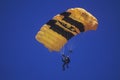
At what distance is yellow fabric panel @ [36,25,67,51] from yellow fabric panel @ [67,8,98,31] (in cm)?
125

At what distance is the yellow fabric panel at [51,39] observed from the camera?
1790 inches

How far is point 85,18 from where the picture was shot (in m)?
45.3

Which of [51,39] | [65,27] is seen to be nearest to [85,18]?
[65,27]

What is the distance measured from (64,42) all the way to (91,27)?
155cm

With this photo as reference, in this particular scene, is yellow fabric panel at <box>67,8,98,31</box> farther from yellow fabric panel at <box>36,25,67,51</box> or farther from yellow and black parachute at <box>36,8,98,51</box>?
yellow fabric panel at <box>36,25,67,51</box>

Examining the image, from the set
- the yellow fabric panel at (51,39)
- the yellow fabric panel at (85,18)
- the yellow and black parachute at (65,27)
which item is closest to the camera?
the yellow fabric panel at (85,18)

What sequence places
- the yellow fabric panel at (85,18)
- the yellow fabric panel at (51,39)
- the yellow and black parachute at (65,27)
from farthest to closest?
the yellow fabric panel at (51,39), the yellow and black parachute at (65,27), the yellow fabric panel at (85,18)

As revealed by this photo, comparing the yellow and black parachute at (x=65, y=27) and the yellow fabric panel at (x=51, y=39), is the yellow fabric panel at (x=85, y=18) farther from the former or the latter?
the yellow fabric panel at (x=51, y=39)

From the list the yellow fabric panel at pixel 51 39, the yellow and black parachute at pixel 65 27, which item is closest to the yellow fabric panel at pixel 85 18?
the yellow and black parachute at pixel 65 27

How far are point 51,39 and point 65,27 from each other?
3.04ft

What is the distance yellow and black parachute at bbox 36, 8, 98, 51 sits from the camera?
4531 centimetres

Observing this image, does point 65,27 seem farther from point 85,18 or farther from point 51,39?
point 85,18

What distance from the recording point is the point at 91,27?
4534 centimetres

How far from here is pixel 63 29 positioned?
150 ft
